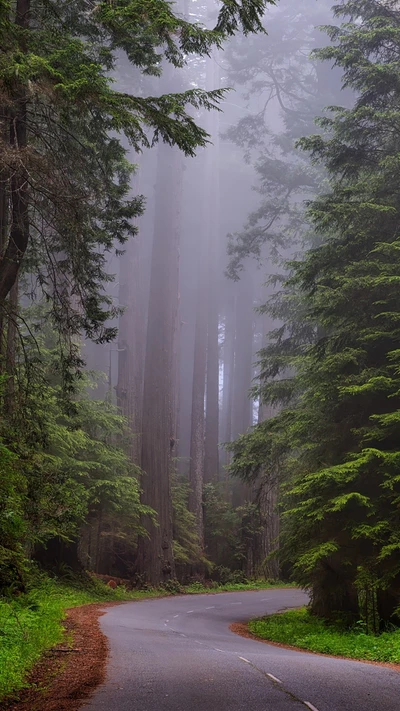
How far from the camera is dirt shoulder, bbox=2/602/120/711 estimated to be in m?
6.41

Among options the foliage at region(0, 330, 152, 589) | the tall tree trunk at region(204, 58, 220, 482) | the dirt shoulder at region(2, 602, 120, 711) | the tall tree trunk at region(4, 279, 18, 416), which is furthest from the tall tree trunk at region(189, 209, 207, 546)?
the tall tree trunk at region(4, 279, 18, 416)

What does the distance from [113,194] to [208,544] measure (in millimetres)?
23257

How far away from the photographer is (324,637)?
1259 cm

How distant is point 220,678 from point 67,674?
1.87m

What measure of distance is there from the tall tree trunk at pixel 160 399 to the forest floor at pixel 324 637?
8084mm

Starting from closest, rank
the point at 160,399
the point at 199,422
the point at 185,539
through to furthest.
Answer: the point at 160,399 < the point at 185,539 < the point at 199,422

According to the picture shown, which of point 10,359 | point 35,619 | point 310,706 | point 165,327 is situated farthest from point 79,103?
point 165,327

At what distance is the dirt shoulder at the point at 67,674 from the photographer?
6.41m

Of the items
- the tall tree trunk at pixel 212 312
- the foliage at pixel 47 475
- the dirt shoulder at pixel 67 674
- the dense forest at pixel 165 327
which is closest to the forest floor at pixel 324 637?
the dense forest at pixel 165 327

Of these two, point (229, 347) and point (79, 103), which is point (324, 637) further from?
point (229, 347)

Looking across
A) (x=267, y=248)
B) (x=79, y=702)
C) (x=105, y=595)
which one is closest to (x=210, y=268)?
(x=267, y=248)

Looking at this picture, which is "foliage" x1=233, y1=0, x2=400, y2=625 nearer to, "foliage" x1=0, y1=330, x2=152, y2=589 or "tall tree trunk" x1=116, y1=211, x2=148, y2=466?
"foliage" x1=0, y1=330, x2=152, y2=589

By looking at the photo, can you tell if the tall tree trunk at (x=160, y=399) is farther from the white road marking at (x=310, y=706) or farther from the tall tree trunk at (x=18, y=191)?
the white road marking at (x=310, y=706)

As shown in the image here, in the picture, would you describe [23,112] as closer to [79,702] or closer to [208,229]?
[79,702]
